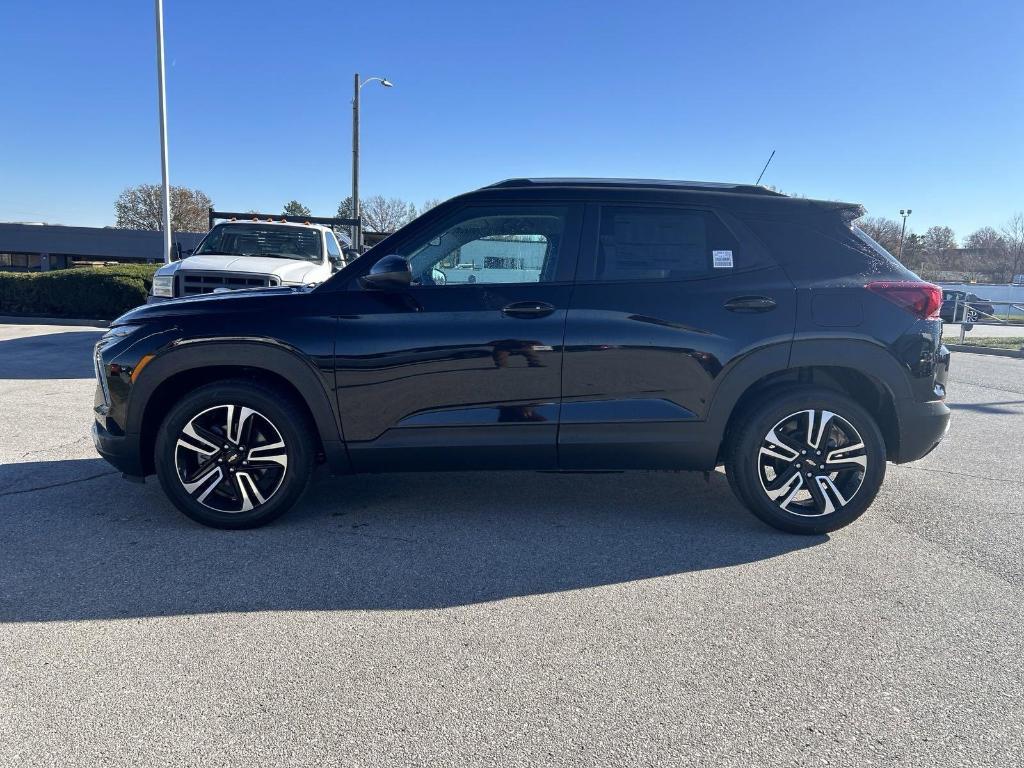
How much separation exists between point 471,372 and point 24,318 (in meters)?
16.7

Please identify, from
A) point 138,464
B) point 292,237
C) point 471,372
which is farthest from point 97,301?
point 471,372

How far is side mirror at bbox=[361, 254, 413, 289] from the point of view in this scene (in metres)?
3.83

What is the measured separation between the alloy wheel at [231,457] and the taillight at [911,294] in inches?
133

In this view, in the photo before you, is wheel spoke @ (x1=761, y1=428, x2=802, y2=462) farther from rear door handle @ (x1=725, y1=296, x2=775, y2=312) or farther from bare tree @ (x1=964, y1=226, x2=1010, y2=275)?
bare tree @ (x1=964, y1=226, x2=1010, y2=275)

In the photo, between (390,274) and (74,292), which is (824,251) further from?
(74,292)

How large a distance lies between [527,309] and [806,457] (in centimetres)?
176

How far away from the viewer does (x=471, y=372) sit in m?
3.90

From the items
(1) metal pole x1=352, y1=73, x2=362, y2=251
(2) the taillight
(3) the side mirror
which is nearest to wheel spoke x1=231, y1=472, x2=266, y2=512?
(3) the side mirror

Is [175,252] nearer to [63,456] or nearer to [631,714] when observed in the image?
[63,456]

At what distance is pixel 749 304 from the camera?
4.01 meters

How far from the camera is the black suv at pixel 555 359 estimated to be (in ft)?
12.9

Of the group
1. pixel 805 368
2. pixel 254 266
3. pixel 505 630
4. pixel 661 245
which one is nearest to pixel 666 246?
pixel 661 245

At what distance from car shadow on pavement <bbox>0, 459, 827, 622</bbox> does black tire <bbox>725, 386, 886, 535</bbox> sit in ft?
0.60

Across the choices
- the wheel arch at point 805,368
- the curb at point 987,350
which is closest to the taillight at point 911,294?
the wheel arch at point 805,368
